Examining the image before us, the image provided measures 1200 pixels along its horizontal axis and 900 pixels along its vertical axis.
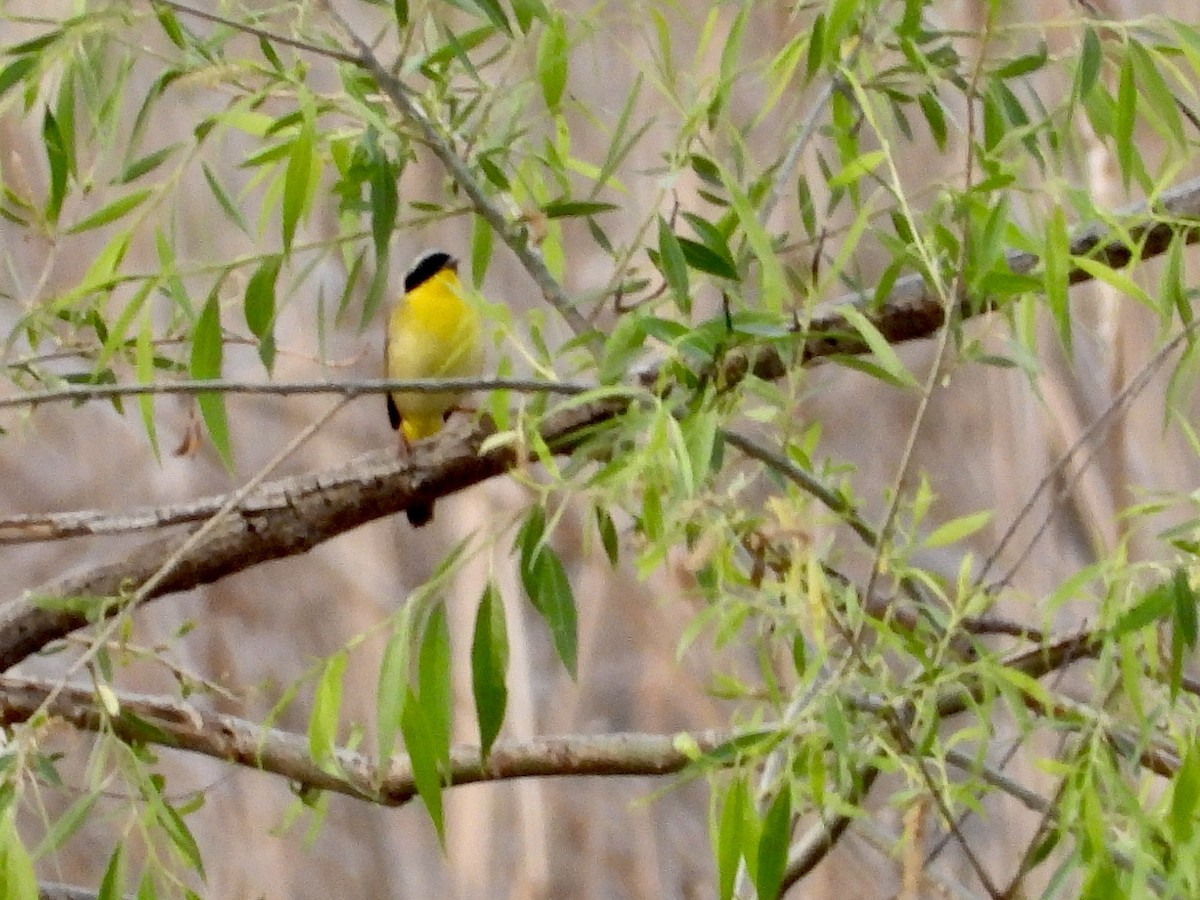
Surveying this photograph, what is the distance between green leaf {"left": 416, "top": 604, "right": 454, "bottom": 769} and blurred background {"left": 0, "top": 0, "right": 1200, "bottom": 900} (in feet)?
4.22

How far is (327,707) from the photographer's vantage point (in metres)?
0.65

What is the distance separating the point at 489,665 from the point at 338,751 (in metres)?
0.47

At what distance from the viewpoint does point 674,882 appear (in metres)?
1.97

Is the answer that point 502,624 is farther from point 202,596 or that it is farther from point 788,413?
point 202,596

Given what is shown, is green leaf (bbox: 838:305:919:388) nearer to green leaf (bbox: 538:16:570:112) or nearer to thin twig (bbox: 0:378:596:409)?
thin twig (bbox: 0:378:596:409)

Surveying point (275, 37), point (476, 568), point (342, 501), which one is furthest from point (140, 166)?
point (476, 568)

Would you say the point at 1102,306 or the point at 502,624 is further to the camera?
the point at 1102,306

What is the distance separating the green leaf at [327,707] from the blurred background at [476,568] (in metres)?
1.24

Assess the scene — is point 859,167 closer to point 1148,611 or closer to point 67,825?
point 1148,611

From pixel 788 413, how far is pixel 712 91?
0.20 meters

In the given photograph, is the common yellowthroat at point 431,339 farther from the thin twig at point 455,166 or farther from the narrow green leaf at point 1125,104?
the narrow green leaf at point 1125,104

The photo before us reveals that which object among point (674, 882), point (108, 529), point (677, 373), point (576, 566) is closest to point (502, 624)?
point (677, 373)

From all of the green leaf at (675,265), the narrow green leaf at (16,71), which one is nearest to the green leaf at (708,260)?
the green leaf at (675,265)

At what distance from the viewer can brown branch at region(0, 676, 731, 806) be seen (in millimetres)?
1006
